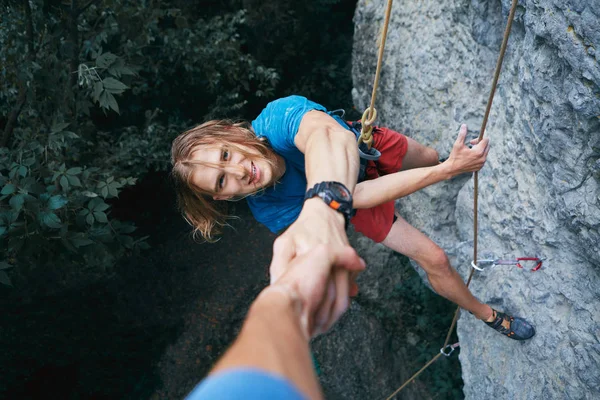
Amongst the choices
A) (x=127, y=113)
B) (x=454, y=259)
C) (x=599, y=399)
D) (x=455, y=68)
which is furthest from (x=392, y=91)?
(x=127, y=113)

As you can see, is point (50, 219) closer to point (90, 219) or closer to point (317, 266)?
point (90, 219)

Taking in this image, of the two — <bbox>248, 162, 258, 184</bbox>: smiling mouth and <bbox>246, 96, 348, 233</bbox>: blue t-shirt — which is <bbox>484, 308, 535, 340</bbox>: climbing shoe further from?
<bbox>248, 162, 258, 184</bbox>: smiling mouth

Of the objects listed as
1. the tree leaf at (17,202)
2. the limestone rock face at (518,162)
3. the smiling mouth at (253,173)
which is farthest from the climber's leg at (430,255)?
the tree leaf at (17,202)

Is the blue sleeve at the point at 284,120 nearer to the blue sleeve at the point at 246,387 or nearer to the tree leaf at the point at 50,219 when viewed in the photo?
the tree leaf at the point at 50,219

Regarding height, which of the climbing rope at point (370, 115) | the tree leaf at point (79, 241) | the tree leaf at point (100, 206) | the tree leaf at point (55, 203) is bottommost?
the tree leaf at point (79, 241)

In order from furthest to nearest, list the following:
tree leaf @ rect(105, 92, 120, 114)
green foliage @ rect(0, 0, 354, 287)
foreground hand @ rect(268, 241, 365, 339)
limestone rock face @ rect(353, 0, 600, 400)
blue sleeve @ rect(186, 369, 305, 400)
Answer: green foliage @ rect(0, 0, 354, 287)
tree leaf @ rect(105, 92, 120, 114)
limestone rock face @ rect(353, 0, 600, 400)
foreground hand @ rect(268, 241, 365, 339)
blue sleeve @ rect(186, 369, 305, 400)

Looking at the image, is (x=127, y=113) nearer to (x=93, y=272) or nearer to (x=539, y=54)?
(x=93, y=272)

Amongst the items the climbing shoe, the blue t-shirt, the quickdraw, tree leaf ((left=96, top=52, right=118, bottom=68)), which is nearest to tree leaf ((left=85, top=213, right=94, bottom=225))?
tree leaf ((left=96, top=52, right=118, bottom=68))

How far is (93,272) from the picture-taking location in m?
4.12

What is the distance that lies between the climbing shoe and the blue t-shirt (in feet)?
3.69

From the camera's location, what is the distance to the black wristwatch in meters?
1.06

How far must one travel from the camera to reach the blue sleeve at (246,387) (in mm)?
502

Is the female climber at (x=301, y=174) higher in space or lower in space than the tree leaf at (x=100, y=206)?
higher

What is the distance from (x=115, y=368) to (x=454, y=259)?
2702mm
